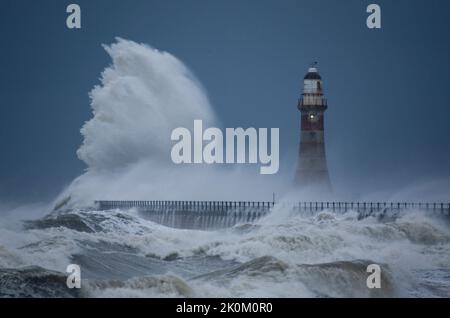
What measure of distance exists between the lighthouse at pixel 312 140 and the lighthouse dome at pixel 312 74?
1026 mm

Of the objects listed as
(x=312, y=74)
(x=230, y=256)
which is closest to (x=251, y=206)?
(x=312, y=74)

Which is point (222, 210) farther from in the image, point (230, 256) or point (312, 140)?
point (230, 256)

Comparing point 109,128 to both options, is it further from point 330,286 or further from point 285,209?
point 330,286

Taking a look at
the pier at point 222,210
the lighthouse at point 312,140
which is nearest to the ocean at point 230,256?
the pier at point 222,210

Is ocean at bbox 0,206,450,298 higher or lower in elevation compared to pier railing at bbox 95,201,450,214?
lower

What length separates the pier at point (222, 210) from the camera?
22094 mm

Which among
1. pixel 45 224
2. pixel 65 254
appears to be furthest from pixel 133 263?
pixel 45 224

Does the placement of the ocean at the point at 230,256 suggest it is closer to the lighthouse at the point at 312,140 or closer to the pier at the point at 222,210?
the pier at the point at 222,210

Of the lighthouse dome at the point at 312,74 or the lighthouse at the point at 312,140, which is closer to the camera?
the lighthouse dome at the point at 312,74

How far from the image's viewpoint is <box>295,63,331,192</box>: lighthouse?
76.2 feet

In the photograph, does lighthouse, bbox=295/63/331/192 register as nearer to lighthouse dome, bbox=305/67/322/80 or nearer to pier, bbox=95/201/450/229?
pier, bbox=95/201/450/229

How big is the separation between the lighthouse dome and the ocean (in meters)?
2.73

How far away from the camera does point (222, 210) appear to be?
22.6m

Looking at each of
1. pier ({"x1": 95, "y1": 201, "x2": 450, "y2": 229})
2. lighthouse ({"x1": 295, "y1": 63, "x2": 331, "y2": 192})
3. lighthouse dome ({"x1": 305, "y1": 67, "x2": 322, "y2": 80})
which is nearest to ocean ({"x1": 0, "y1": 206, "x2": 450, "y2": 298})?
pier ({"x1": 95, "y1": 201, "x2": 450, "y2": 229})
